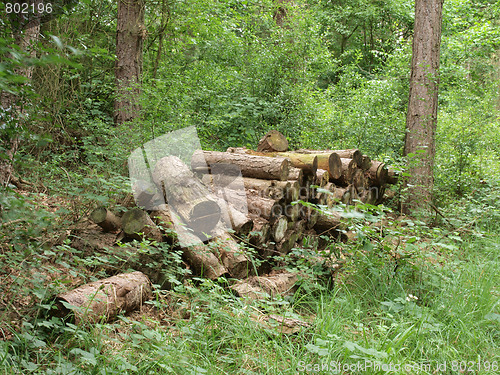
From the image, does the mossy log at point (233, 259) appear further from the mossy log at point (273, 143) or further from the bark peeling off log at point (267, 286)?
the mossy log at point (273, 143)

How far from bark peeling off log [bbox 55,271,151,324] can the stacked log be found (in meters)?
0.43

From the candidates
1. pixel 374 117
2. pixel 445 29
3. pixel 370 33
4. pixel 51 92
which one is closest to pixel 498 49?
pixel 445 29

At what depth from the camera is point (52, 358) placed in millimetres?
2281

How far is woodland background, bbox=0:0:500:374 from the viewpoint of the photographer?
2.28 meters

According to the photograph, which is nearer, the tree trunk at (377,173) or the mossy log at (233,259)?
the mossy log at (233,259)

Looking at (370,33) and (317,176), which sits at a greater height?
(370,33)

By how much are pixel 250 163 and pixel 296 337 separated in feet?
9.35

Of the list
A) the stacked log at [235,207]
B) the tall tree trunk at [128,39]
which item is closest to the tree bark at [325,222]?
the stacked log at [235,207]

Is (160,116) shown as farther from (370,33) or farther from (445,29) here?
(370,33)

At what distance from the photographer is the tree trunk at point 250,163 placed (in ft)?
15.8

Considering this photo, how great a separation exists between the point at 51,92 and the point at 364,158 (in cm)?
584

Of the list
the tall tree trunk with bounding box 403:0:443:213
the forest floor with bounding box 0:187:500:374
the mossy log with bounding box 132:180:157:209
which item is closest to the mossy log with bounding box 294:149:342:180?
the tall tree trunk with bounding box 403:0:443:213

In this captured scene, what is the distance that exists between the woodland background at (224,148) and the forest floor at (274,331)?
0.05 ft

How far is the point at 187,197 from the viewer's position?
407cm
